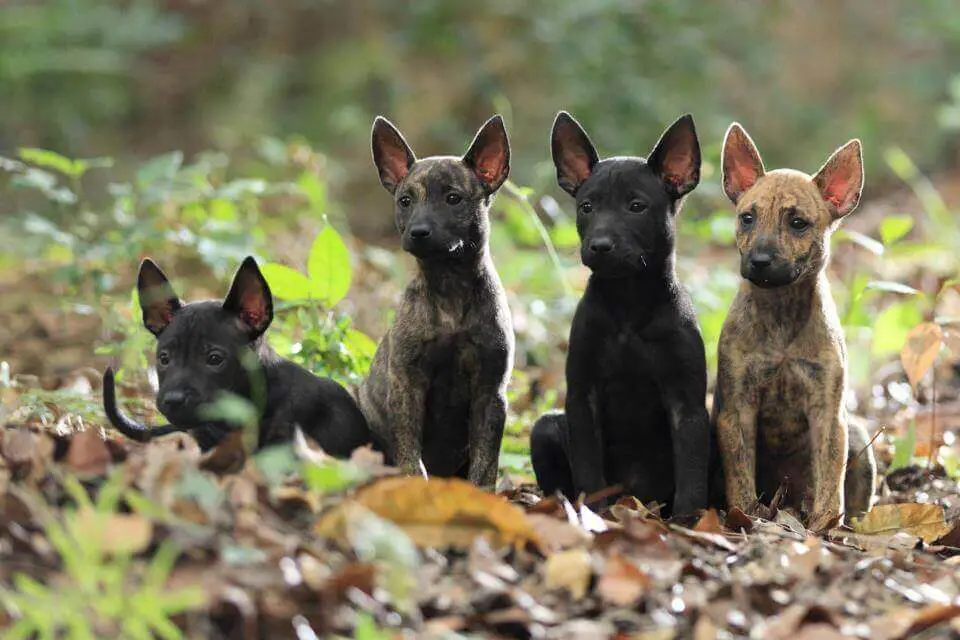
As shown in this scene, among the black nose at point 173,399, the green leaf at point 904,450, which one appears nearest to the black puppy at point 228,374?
the black nose at point 173,399

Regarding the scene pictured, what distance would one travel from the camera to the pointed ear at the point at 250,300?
16.9ft

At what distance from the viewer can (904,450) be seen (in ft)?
21.6

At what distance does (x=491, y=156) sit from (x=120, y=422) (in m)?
1.92

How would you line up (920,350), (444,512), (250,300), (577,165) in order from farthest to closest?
(920,350) → (577,165) → (250,300) → (444,512)

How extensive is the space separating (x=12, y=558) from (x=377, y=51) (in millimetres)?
10152

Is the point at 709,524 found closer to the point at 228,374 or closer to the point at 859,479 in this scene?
the point at 859,479

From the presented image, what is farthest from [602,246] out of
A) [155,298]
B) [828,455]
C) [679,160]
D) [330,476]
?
[330,476]

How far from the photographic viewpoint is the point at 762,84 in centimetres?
1531

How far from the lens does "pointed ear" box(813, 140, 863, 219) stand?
5.63 m

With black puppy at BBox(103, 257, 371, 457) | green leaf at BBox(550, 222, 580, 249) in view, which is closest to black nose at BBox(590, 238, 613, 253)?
black puppy at BBox(103, 257, 371, 457)

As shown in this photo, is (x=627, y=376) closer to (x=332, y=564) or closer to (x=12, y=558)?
(x=332, y=564)

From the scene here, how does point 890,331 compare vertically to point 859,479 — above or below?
above

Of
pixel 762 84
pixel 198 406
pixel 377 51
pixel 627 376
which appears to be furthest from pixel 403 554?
pixel 762 84

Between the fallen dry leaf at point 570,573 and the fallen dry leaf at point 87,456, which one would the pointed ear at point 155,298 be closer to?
the fallen dry leaf at point 87,456
